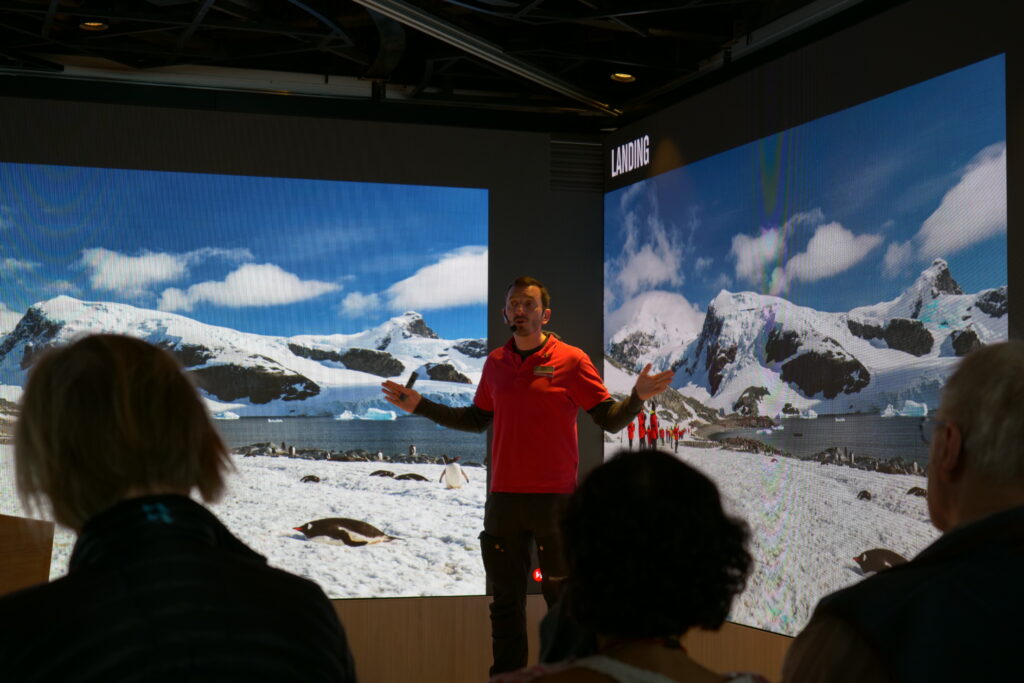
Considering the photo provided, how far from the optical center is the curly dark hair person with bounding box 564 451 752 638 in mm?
1021

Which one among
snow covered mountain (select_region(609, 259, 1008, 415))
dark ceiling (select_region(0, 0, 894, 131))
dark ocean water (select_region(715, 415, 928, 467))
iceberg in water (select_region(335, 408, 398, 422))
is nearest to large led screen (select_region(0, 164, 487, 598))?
iceberg in water (select_region(335, 408, 398, 422))

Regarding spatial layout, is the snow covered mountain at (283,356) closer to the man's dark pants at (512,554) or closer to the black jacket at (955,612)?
the man's dark pants at (512,554)

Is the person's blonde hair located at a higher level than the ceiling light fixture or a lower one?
lower

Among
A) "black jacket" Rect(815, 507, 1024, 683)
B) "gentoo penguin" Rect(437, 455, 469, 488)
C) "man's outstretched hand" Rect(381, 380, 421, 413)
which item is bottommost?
"gentoo penguin" Rect(437, 455, 469, 488)

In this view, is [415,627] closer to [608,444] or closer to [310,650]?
[608,444]

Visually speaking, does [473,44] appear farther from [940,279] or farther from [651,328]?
[940,279]

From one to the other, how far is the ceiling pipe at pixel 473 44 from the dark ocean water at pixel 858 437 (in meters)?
2.18

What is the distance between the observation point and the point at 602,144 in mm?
5461

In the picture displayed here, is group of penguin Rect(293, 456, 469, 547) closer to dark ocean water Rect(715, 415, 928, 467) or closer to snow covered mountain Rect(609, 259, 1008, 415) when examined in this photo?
snow covered mountain Rect(609, 259, 1008, 415)

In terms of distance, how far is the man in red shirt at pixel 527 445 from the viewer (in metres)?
3.90

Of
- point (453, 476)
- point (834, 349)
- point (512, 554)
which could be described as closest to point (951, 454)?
point (834, 349)

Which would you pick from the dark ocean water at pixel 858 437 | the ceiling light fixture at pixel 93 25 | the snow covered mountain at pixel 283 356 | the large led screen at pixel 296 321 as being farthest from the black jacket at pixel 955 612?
the ceiling light fixture at pixel 93 25

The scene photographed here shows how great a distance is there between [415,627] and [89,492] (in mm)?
4191

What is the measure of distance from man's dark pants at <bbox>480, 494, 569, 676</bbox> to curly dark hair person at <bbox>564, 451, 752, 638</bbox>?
2.84m
